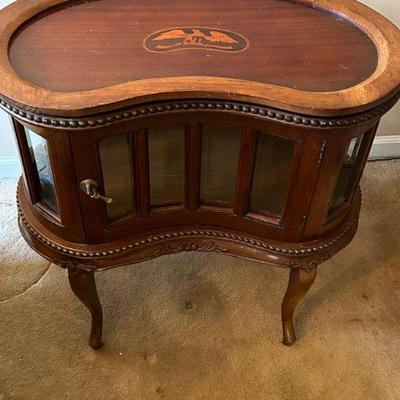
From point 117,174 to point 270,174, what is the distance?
26 cm

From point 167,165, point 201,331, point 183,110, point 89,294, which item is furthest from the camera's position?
point 201,331

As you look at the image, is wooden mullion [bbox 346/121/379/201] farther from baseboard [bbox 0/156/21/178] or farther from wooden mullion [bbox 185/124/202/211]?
baseboard [bbox 0/156/21/178]

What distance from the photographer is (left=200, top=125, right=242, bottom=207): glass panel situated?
0.84 metres

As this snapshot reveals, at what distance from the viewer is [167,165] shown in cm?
89

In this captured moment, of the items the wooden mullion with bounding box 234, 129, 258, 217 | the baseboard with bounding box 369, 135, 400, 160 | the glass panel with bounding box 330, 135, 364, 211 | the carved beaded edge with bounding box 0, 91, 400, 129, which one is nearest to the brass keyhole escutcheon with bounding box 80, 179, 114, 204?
the carved beaded edge with bounding box 0, 91, 400, 129

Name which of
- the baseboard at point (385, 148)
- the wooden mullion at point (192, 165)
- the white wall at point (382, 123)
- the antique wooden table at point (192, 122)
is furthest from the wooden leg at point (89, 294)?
the baseboard at point (385, 148)

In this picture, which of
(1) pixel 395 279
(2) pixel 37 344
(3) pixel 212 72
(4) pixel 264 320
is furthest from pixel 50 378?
(1) pixel 395 279

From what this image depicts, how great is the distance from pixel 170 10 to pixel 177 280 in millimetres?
652

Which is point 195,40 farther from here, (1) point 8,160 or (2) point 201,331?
(1) point 8,160

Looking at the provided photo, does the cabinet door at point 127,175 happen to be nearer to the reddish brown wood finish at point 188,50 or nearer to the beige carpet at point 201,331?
the reddish brown wood finish at point 188,50

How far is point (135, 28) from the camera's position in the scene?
92 cm

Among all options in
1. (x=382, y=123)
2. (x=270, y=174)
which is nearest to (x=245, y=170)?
(x=270, y=174)

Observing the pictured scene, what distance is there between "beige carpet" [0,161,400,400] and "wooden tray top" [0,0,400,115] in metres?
0.63

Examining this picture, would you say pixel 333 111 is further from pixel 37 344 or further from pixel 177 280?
pixel 37 344
